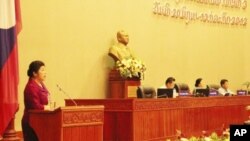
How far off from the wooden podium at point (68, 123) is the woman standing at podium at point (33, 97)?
9 centimetres

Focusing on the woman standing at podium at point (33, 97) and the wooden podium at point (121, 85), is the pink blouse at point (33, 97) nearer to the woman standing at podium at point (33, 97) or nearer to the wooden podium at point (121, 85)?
the woman standing at podium at point (33, 97)

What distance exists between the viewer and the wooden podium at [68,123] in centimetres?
466

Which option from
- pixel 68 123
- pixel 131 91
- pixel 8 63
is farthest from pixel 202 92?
pixel 68 123

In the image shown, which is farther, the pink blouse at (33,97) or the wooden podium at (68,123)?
the pink blouse at (33,97)

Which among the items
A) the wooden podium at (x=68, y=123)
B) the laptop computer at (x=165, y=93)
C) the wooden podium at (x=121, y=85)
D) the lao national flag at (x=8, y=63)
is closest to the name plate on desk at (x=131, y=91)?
the wooden podium at (x=121, y=85)

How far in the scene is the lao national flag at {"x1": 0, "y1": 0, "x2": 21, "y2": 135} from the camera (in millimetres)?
5324

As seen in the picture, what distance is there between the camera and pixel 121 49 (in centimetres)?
948

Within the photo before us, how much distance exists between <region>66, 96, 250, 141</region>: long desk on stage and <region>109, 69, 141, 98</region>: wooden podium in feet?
4.59

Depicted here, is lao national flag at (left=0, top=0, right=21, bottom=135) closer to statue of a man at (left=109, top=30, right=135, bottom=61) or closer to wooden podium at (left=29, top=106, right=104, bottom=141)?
wooden podium at (left=29, top=106, right=104, bottom=141)

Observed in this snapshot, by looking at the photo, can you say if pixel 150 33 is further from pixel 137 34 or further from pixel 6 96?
pixel 6 96

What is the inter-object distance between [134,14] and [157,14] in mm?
902

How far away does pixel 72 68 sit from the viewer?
29.0ft

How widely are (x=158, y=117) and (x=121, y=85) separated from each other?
2084 mm

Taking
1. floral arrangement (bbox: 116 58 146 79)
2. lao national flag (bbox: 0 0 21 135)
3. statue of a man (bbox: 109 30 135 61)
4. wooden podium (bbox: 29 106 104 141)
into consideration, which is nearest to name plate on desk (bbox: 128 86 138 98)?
floral arrangement (bbox: 116 58 146 79)
